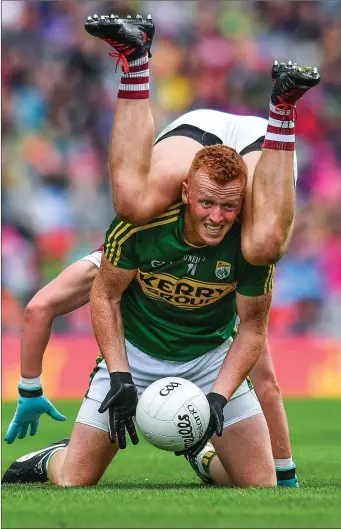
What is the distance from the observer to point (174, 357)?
6.34 metres

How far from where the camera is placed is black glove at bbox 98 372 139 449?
573cm

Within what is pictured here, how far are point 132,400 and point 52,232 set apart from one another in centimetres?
824

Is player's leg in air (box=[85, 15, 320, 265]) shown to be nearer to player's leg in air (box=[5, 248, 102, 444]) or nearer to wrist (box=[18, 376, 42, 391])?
player's leg in air (box=[5, 248, 102, 444])

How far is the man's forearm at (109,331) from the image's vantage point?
19.3 ft

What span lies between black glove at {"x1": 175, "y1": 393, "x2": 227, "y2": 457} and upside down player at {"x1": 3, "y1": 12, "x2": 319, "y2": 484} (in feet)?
2.56

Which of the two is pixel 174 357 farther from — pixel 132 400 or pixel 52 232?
pixel 52 232

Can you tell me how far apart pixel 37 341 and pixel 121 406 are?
1046 mm

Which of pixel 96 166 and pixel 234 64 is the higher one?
pixel 234 64

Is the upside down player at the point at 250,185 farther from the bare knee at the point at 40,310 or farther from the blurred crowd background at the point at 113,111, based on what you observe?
the blurred crowd background at the point at 113,111

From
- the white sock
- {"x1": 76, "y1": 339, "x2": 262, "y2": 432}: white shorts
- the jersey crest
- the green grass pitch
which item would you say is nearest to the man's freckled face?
the jersey crest

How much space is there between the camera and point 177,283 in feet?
19.4

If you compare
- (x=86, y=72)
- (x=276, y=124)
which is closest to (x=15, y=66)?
(x=86, y=72)

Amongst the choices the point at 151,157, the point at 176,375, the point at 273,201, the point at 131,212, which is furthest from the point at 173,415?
the point at 151,157

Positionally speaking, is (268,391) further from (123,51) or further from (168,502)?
(123,51)
